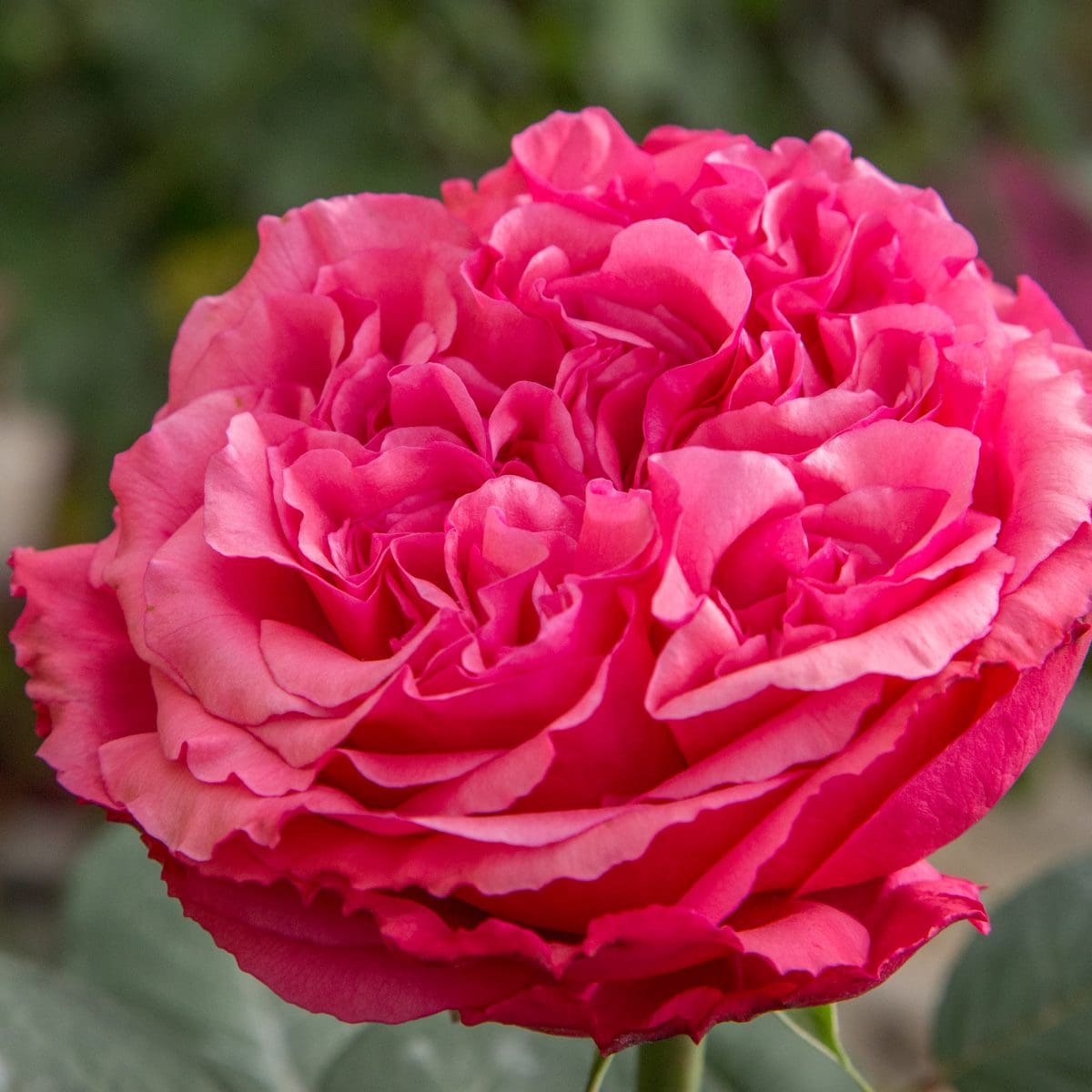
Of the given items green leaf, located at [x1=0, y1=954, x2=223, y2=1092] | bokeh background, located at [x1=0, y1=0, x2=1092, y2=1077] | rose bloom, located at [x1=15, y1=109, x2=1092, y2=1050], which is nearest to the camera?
rose bloom, located at [x1=15, y1=109, x2=1092, y2=1050]

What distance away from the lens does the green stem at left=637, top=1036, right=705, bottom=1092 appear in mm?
382

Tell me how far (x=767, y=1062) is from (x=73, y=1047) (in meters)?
→ 0.25

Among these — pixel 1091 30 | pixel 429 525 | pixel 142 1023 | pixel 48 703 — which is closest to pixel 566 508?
pixel 429 525

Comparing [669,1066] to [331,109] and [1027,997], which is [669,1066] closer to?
[1027,997]

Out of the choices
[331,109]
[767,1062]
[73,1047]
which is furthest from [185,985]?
[331,109]

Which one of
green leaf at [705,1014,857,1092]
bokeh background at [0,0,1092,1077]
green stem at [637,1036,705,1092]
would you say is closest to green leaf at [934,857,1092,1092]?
green leaf at [705,1014,857,1092]

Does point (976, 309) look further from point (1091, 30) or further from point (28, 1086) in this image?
point (1091, 30)

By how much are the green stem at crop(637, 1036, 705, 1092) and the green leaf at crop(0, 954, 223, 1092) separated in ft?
0.65

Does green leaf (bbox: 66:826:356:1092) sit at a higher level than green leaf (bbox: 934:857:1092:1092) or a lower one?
lower

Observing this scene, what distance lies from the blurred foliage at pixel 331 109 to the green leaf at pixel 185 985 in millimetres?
658

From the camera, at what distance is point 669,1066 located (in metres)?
0.38

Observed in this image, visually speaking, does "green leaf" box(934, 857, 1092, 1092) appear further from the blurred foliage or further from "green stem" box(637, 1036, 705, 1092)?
the blurred foliage

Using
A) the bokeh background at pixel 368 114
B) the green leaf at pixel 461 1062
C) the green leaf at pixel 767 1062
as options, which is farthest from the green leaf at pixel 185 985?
the bokeh background at pixel 368 114

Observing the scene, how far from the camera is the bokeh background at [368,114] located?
1.11 m
